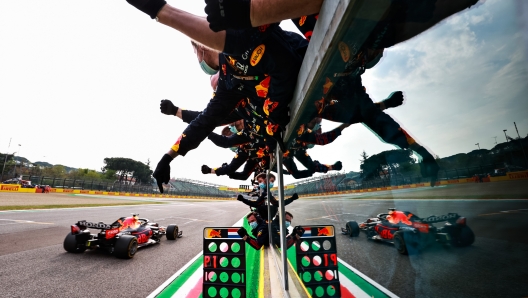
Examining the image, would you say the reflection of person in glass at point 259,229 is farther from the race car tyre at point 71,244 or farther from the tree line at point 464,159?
the tree line at point 464,159

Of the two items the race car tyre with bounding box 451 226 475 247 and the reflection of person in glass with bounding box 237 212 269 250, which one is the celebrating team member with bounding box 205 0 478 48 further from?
the reflection of person in glass with bounding box 237 212 269 250

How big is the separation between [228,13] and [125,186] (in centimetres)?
3926

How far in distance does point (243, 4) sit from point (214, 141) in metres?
2.89

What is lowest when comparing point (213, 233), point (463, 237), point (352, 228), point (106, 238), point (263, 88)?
point (106, 238)

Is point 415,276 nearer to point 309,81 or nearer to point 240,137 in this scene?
point 309,81

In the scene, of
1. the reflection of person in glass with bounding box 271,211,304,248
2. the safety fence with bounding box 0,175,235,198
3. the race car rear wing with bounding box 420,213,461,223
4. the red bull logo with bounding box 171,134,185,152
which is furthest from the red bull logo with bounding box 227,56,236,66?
the safety fence with bounding box 0,175,235,198

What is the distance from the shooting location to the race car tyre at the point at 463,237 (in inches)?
20.6

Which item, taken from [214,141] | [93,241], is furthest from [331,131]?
[93,241]

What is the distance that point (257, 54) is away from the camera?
0.95 meters

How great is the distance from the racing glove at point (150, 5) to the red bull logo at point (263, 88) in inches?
21.0

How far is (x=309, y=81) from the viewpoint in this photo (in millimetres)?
759

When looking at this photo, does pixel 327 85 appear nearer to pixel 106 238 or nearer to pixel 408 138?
pixel 408 138

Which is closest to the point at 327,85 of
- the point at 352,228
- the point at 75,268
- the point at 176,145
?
the point at 352,228

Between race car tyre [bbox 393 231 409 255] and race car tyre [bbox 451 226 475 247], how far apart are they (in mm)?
273
